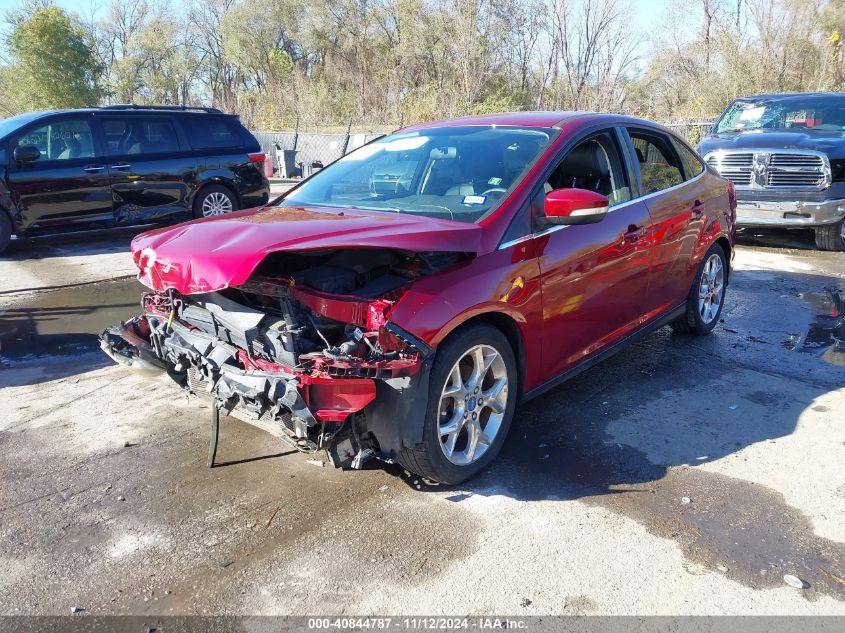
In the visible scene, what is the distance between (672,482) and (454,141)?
236 cm

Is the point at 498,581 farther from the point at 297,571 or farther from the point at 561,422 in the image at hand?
the point at 561,422

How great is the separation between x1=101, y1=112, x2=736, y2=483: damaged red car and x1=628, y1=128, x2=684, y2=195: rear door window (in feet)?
0.09

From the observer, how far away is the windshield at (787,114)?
10.2 meters

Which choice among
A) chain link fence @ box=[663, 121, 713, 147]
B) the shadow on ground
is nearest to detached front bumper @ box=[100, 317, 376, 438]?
the shadow on ground

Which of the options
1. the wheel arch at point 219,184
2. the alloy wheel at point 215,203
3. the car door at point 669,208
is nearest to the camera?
the car door at point 669,208

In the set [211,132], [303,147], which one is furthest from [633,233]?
[303,147]

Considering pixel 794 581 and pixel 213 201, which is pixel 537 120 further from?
pixel 213 201

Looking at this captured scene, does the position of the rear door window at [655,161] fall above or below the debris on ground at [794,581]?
above

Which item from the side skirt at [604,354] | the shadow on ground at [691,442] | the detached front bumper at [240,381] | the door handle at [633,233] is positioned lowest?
the shadow on ground at [691,442]

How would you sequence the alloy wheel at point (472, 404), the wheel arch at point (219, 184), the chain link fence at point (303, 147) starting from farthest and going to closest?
the chain link fence at point (303, 147) → the wheel arch at point (219, 184) → the alloy wheel at point (472, 404)

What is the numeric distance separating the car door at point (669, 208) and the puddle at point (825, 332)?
1.16 meters

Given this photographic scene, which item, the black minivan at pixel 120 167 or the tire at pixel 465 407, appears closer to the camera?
the tire at pixel 465 407

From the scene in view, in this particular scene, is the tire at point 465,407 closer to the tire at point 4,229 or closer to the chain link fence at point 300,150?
the tire at point 4,229

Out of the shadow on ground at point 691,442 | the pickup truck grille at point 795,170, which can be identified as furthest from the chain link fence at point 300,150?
the shadow on ground at point 691,442
